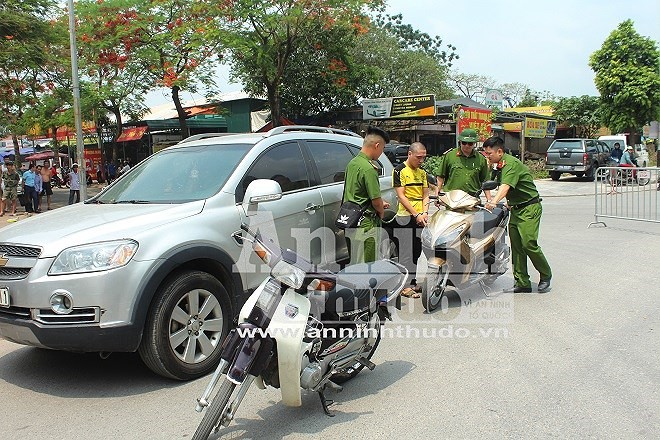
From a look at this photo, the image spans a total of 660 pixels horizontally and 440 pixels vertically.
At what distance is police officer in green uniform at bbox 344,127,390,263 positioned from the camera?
5391 millimetres

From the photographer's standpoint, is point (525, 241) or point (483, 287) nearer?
point (525, 241)

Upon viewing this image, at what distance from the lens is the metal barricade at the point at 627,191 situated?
11453 millimetres

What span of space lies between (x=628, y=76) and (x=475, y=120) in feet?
30.6

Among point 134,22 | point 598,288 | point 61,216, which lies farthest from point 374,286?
point 134,22

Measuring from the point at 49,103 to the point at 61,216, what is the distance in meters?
21.2

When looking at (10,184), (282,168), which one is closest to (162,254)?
(282,168)

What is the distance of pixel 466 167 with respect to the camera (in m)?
6.92

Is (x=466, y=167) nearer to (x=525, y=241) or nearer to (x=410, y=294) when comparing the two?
(x=525, y=241)

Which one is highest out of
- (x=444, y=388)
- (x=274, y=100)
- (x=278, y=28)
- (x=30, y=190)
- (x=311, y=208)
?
(x=278, y=28)

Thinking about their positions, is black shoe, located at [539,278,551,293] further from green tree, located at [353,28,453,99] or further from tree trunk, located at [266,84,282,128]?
green tree, located at [353,28,453,99]

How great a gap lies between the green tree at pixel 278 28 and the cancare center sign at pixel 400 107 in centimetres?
326

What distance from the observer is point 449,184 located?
23.0 ft

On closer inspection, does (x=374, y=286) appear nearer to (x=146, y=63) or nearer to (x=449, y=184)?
(x=449, y=184)

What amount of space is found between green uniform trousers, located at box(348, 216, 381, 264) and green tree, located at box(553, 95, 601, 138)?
3675cm
